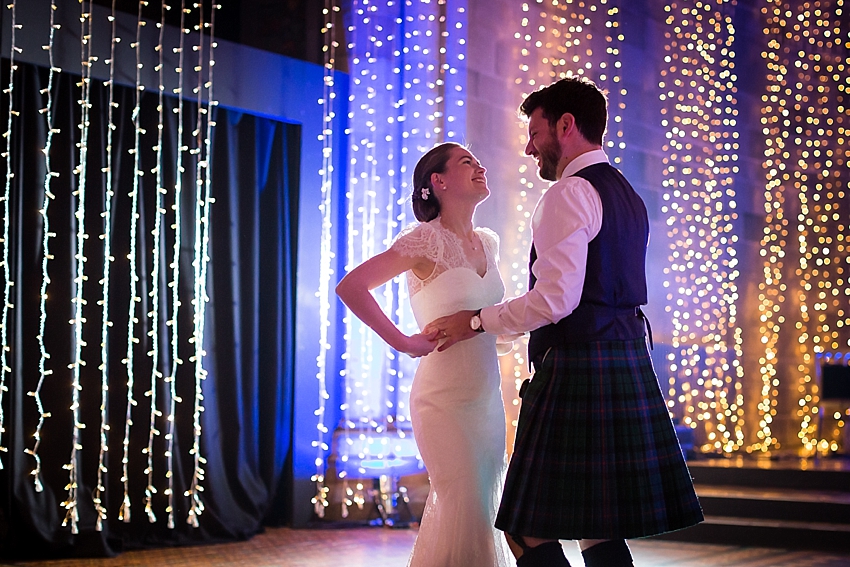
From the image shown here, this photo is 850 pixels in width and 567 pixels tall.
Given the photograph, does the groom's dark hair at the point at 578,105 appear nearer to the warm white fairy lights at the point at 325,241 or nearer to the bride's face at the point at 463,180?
the bride's face at the point at 463,180

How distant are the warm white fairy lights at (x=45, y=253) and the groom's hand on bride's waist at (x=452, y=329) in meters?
2.30

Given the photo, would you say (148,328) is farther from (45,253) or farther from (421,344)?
(421,344)

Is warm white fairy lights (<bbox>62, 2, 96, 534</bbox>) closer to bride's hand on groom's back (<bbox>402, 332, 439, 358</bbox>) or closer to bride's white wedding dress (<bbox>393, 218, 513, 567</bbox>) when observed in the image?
bride's white wedding dress (<bbox>393, 218, 513, 567</bbox>)

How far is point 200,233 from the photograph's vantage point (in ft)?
15.1

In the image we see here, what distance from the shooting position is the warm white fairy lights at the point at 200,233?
4441mm

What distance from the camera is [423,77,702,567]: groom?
6.50 ft

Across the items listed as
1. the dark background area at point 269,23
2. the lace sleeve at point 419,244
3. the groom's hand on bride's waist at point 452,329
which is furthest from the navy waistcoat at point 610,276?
the dark background area at point 269,23

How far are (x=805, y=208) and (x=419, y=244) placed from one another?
479 centimetres

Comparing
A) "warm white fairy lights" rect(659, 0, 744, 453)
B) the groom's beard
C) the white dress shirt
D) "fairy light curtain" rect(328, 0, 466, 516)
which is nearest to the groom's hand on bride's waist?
the white dress shirt

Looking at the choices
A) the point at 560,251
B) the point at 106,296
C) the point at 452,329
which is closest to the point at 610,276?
the point at 560,251

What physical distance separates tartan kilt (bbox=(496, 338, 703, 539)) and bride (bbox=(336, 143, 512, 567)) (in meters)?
0.32

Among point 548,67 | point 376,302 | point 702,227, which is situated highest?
point 548,67

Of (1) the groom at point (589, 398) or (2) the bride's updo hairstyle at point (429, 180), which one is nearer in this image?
(1) the groom at point (589, 398)

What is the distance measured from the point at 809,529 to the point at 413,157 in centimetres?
269
